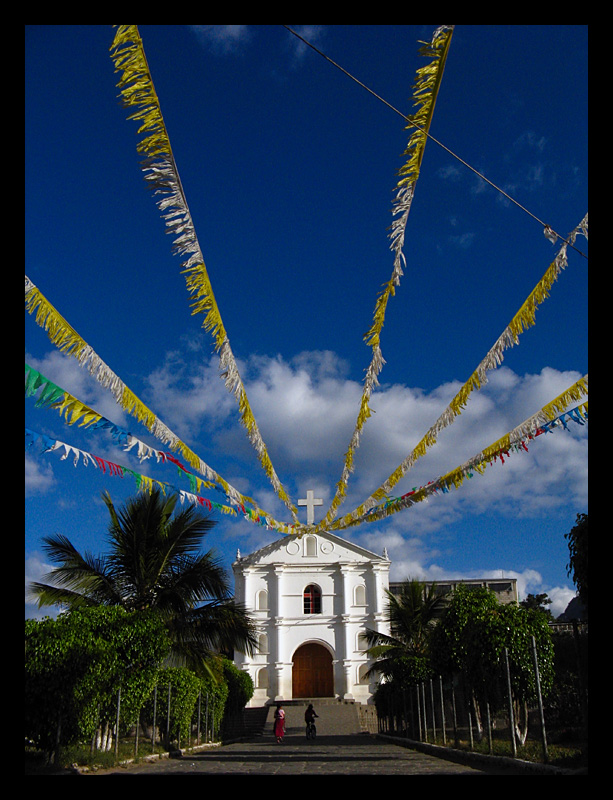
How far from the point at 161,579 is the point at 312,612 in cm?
2198

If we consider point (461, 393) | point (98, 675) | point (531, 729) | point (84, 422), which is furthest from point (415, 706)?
point (84, 422)

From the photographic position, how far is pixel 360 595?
35250 mm

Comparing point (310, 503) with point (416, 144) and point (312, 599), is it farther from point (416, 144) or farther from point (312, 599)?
point (416, 144)

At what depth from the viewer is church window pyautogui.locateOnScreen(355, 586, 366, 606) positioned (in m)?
35.0

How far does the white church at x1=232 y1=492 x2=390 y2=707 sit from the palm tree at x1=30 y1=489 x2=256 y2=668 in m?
19.2

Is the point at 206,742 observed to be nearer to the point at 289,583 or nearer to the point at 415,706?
the point at 415,706

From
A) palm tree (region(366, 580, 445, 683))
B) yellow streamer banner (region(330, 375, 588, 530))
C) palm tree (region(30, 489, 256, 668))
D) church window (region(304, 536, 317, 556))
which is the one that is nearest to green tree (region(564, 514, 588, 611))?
yellow streamer banner (region(330, 375, 588, 530))

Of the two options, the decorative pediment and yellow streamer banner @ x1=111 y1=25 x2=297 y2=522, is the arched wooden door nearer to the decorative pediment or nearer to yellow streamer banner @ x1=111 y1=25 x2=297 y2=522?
the decorative pediment

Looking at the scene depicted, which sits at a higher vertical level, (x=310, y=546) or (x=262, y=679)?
(x=310, y=546)

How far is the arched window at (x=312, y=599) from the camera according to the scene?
35125mm

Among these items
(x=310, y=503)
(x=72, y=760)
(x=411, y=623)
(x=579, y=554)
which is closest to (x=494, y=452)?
(x=579, y=554)

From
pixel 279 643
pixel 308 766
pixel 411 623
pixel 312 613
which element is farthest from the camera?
pixel 312 613
